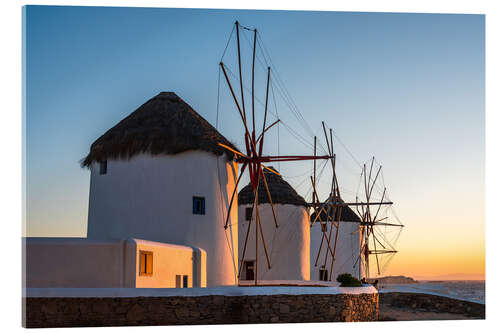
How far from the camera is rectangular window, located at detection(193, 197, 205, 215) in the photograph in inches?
740

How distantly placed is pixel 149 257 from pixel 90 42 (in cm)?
477

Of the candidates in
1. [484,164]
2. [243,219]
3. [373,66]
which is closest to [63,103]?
[373,66]

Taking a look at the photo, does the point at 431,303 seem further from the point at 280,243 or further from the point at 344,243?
the point at 344,243

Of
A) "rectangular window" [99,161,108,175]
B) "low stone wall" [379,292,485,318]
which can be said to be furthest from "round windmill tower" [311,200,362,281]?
"rectangular window" [99,161,108,175]

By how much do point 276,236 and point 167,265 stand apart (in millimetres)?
11317

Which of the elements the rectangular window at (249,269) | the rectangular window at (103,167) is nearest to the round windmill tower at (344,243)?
the rectangular window at (249,269)

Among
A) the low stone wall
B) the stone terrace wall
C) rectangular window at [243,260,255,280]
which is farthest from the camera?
rectangular window at [243,260,255,280]

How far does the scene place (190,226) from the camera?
18.5 meters

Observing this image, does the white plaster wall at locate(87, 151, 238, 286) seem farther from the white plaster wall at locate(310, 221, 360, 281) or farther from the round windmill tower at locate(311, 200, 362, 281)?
the white plaster wall at locate(310, 221, 360, 281)

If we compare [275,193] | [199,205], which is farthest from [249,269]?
[199,205]

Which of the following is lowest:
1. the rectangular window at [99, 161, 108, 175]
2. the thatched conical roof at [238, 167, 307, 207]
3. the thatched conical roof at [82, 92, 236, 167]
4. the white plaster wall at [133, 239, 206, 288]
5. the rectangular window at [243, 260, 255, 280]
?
the rectangular window at [243, 260, 255, 280]

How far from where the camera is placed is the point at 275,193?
91.4 ft

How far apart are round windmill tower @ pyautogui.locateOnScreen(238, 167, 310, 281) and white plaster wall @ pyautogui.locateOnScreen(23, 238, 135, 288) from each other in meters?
12.1

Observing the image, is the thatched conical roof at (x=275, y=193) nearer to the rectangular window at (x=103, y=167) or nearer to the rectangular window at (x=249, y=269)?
the rectangular window at (x=249, y=269)
